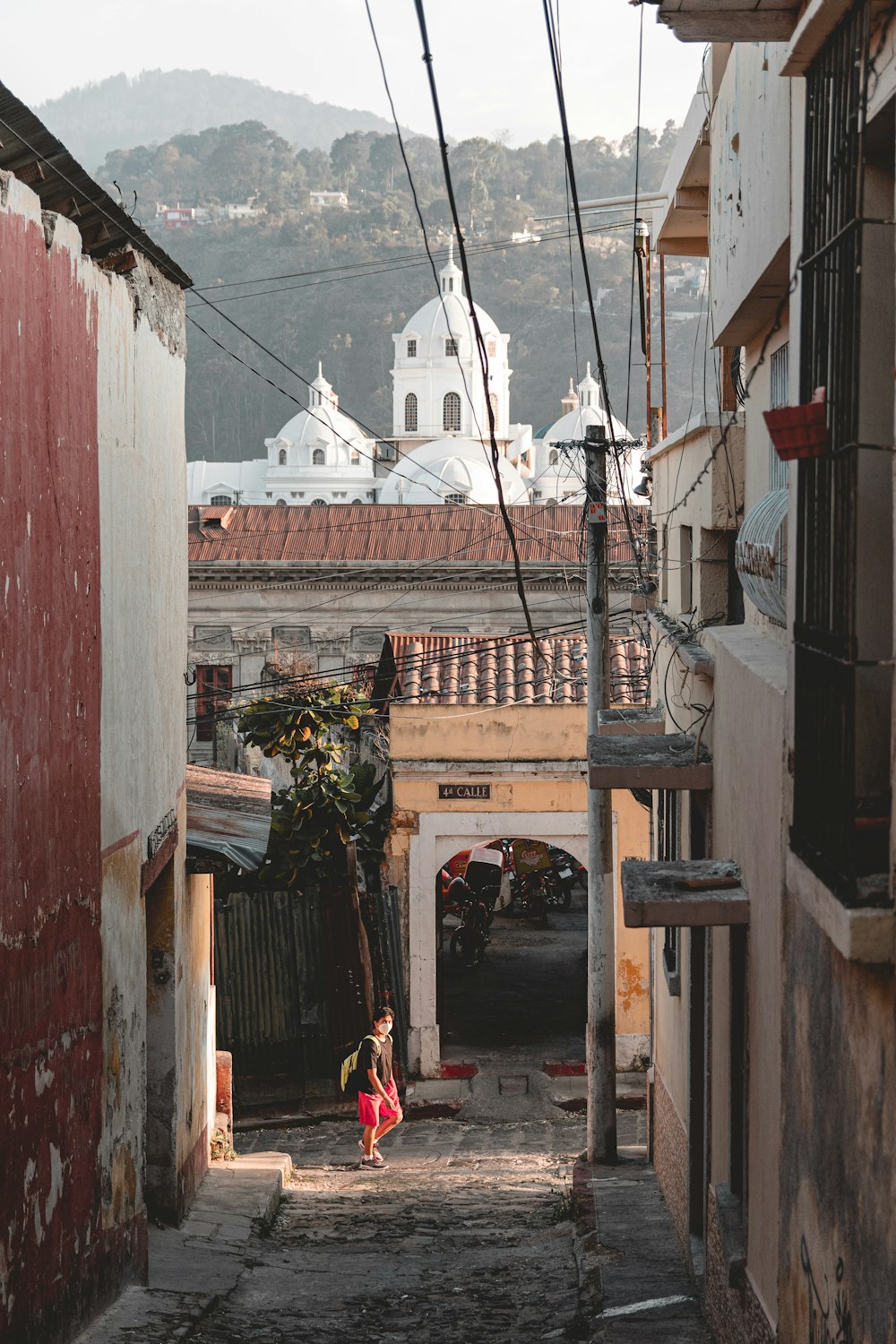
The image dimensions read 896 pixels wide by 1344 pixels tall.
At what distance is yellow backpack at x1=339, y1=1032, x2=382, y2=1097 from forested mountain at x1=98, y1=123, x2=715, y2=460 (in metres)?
95.1

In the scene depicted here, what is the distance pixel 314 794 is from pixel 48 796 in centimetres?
856

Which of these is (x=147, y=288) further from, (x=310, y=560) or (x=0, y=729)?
(x=310, y=560)

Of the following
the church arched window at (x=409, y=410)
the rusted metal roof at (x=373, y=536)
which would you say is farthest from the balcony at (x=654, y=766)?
the church arched window at (x=409, y=410)

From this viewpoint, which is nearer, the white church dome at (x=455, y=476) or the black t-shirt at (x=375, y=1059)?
the black t-shirt at (x=375, y=1059)

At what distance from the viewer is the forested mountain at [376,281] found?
424 feet

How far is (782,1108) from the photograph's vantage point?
4742 millimetres

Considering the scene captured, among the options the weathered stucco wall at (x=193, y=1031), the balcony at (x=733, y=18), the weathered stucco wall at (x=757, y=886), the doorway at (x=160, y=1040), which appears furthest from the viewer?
the weathered stucco wall at (x=193, y=1031)

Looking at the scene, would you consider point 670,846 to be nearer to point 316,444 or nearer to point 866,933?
point 866,933

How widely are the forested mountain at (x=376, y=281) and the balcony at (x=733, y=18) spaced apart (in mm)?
102488

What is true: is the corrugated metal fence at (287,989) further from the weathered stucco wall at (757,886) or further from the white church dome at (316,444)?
the white church dome at (316,444)

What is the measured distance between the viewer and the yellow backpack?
1173cm

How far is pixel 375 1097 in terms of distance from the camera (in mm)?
11656

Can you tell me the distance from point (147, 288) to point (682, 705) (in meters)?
3.82

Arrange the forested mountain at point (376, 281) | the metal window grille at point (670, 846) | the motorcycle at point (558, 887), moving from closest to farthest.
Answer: the metal window grille at point (670, 846) < the motorcycle at point (558, 887) < the forested mountain at point (376, 281)
